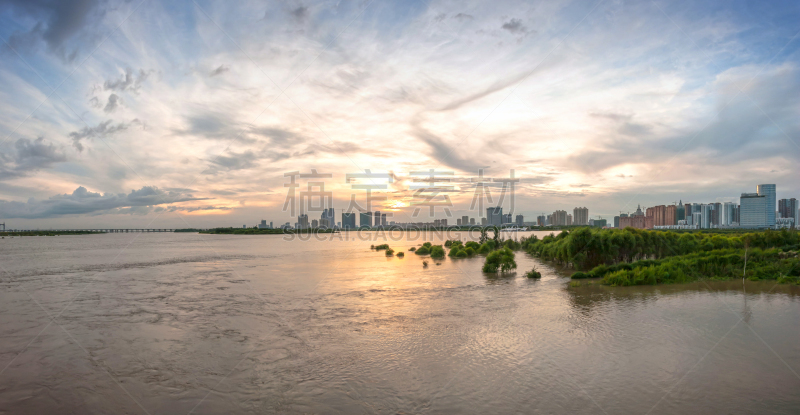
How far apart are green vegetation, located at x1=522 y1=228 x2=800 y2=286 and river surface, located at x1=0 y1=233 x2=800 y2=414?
1.82 meters

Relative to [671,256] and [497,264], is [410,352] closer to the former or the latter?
[497,264]

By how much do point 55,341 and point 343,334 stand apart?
327 inches

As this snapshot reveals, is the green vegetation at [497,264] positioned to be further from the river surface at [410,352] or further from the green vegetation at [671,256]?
the river surface at [410,352]

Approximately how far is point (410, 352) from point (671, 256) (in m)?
24.1

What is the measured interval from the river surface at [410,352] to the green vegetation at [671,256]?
71.7 inches

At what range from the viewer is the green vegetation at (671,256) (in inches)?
739

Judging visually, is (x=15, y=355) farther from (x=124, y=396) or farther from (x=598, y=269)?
(x=598, y=269)

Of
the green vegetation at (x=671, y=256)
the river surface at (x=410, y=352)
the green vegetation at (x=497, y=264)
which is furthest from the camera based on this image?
the green vegetation at (x=497, y=264)

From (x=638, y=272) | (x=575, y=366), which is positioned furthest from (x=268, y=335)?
(x=638, y=272)

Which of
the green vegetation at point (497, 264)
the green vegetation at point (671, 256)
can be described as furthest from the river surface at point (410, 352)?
the green vegetation at point (497, 264)

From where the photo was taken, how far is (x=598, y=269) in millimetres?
21234

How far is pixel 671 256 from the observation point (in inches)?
991

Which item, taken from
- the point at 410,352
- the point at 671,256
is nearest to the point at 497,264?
the point at 671,256

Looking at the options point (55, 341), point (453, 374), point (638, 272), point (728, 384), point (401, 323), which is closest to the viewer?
point (728, 384)
